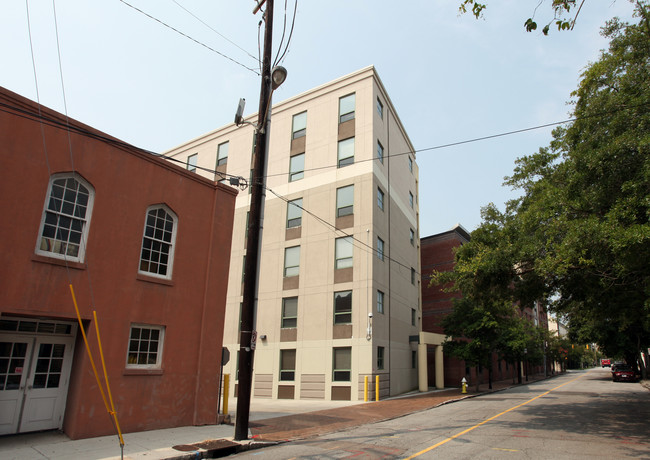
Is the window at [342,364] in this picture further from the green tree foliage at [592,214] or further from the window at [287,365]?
the green tree foliage at [592,214]

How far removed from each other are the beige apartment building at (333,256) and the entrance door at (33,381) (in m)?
16.0

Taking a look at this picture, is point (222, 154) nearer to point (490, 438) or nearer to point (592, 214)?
point (592, 214)

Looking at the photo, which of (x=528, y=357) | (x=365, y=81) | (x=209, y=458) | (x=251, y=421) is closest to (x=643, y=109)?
(x=209, y=458)

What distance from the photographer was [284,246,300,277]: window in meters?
27.5

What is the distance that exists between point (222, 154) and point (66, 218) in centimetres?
2542

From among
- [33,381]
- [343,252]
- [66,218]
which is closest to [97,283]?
[66,218]

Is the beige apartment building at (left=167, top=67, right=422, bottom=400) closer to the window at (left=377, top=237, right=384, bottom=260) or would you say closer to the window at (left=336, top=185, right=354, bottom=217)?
the window at (left=336, top=185, right=354, bottom=217)

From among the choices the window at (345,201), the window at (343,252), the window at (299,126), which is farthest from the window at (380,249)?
the window at (299,126)

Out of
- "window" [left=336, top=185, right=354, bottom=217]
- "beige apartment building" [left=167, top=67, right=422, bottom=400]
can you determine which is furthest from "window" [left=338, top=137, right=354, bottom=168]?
"window" [left=336, top=185, right=354, bottom=217]

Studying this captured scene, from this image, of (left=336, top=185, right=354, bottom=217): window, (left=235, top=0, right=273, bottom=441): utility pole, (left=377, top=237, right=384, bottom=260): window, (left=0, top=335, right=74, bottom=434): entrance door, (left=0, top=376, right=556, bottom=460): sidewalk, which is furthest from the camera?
(left=336, top=185, right=354, bottom=217): window

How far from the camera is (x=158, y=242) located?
12.3m

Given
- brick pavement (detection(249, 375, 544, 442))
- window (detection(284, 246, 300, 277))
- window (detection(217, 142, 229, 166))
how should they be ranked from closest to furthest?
1. brick pavement (detection(249, 375, 544, 442))
2. window (detection(284, 246, 300, 277))
3. window (detection(217, 142, 229, 166))

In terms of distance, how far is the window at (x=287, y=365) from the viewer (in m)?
25.7

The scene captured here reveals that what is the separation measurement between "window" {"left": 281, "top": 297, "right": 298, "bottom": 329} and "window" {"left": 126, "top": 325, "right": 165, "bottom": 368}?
15.1 m
